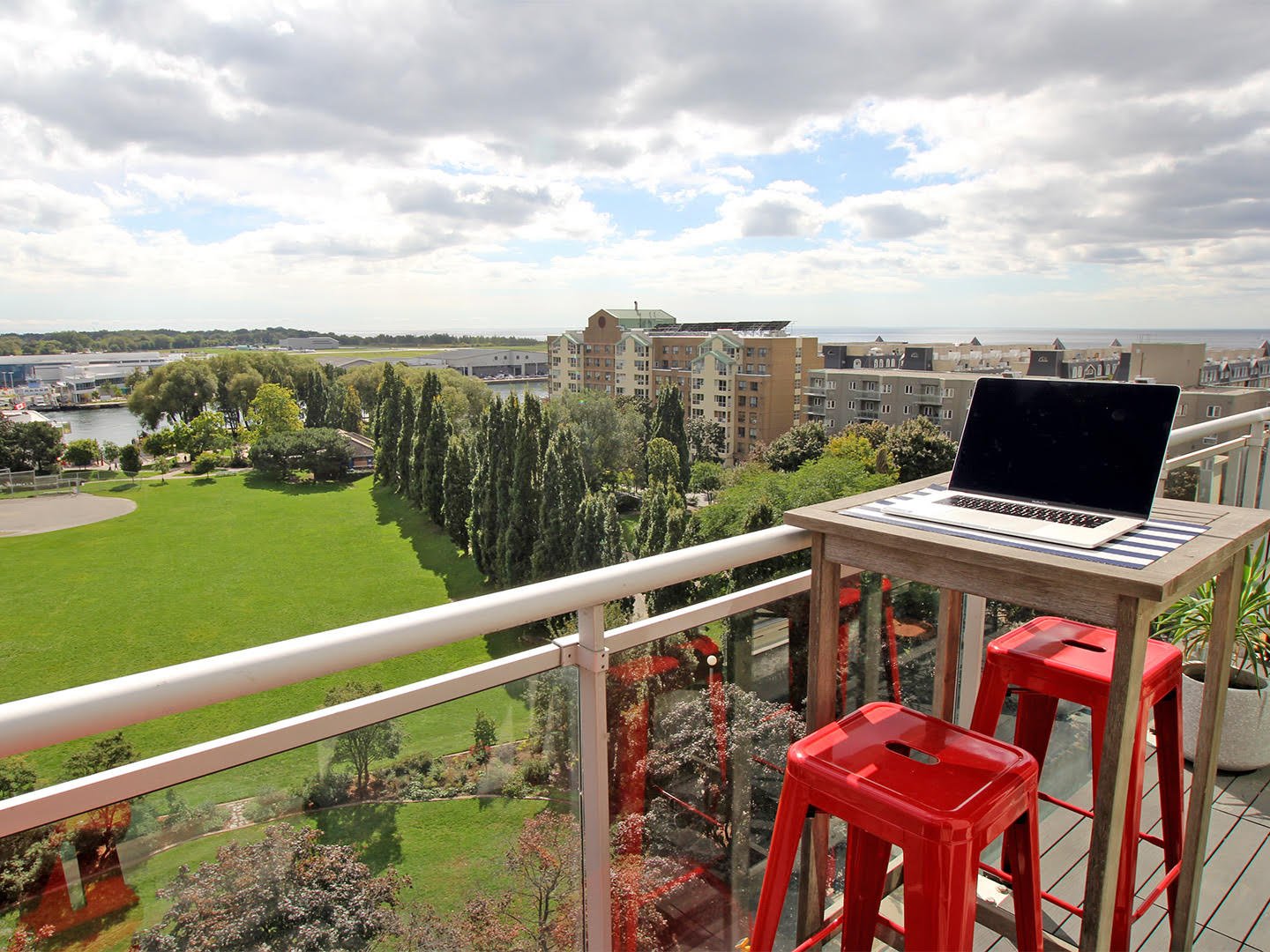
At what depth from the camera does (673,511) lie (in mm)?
19703

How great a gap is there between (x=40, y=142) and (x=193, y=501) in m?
29.6

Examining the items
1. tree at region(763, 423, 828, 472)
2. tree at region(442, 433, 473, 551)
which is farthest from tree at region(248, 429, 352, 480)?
tree at region(763, 423, 828, 472)

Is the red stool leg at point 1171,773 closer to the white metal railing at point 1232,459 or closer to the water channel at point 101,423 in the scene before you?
the white metal railing at point 1232,459

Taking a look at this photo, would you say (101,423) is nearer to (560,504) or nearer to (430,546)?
(430,546)

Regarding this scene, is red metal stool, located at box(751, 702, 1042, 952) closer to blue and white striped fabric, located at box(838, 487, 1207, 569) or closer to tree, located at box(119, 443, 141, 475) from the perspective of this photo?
blue and white striped fabric, located at box(838, 487, 1207, 569)

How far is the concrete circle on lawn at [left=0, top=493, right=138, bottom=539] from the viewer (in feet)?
144

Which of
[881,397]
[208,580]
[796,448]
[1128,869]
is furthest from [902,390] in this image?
[1128,869]

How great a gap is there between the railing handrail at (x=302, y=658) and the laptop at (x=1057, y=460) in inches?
20.3

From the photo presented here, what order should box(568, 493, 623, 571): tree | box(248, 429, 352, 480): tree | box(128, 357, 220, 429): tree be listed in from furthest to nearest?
box(128, 357, 220, 429): tree
box(248, 429, 352, 480): tree
box(568, 493, 623, 571): tree

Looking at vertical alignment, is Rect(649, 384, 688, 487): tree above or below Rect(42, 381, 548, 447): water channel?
above

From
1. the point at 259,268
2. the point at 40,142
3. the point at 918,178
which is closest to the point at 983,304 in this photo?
the point at 918,178

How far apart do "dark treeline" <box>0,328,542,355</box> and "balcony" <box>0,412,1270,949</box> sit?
57492 mm

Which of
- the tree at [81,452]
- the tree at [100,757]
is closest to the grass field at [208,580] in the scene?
the tree at [81,452]

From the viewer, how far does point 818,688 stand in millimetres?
1358
